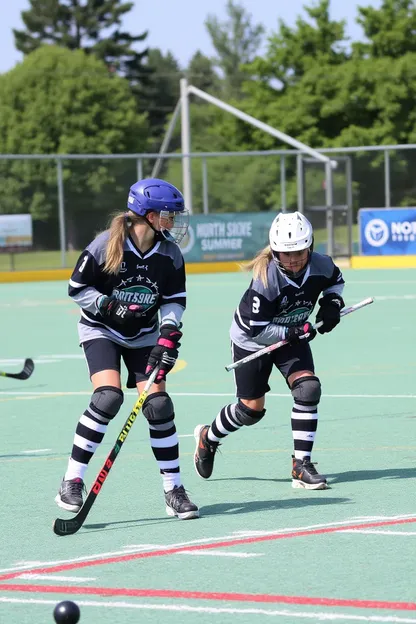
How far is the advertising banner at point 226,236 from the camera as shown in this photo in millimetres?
28703

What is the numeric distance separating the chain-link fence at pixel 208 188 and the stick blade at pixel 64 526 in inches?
840

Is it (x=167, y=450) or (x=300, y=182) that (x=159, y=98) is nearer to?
(x=300, y=182)

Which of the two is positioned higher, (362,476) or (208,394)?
(362,476)

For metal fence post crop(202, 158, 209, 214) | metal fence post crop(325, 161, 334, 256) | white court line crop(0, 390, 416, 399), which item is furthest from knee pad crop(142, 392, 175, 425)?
metal fence post crop(202, 158, 209, 214)

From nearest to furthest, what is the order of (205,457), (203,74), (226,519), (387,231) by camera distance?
(226,519), (205,457), (387,231), (203,74)

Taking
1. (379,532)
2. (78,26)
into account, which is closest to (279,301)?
(379,532)

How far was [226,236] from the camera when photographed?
28.8 m

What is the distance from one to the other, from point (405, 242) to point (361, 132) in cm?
2651

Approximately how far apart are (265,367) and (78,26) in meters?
79.6

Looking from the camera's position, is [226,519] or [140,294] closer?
[226,519]

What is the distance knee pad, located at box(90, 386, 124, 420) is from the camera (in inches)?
259

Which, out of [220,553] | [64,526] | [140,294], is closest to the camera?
[220,553]

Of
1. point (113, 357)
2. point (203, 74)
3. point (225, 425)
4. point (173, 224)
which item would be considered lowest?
point (225, 425)

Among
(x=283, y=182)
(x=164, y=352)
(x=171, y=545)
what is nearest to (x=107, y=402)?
(x=164, y=352)
